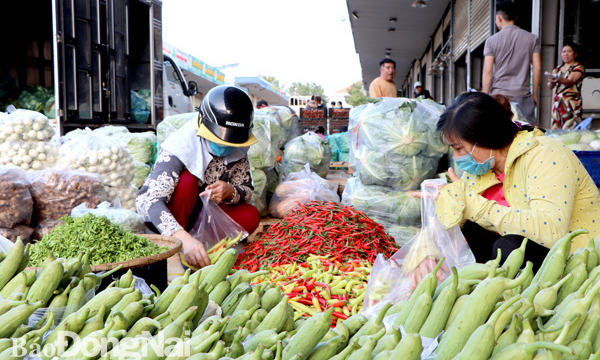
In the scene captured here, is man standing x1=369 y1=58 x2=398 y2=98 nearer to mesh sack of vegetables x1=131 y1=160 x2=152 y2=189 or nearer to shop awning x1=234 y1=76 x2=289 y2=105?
mesh sack of vegetables x1=131 y1=160 x2=152 y2=189

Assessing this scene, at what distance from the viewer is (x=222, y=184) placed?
354 centimetres

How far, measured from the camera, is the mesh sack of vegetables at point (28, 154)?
3992 mm

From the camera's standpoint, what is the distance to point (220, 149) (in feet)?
11.2

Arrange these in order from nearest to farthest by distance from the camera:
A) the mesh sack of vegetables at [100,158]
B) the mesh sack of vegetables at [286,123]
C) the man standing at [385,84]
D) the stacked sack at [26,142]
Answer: the stacked sack at [26,142]
the mesh sack of vegetables at [100,158]
the man standing at [385,84]
the mesh sack of vegetables at [286,123]

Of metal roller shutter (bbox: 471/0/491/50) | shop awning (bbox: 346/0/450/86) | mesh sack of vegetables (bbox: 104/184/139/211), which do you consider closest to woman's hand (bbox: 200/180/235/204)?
mesh sack of vegetables (bbox: 104/184/139/211)

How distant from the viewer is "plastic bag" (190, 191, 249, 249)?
11.4 feet

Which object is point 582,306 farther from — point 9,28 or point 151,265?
point 9,28

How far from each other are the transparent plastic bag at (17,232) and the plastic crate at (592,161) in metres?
4.03

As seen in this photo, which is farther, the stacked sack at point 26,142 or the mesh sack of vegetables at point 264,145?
the mesh sack of vegetables at point 264,145

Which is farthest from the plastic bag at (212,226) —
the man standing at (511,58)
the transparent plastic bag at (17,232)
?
the man standing at (511,58)

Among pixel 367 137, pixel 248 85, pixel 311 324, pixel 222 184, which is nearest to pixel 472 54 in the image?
pixel 367 137

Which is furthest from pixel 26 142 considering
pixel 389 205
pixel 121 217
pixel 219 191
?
pixel 389 205

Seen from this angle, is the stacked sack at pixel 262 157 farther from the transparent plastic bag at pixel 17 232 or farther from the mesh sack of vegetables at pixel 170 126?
the transparent plastic bag at pixel 17 232

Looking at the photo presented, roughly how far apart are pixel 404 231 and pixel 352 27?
12.6 metres
